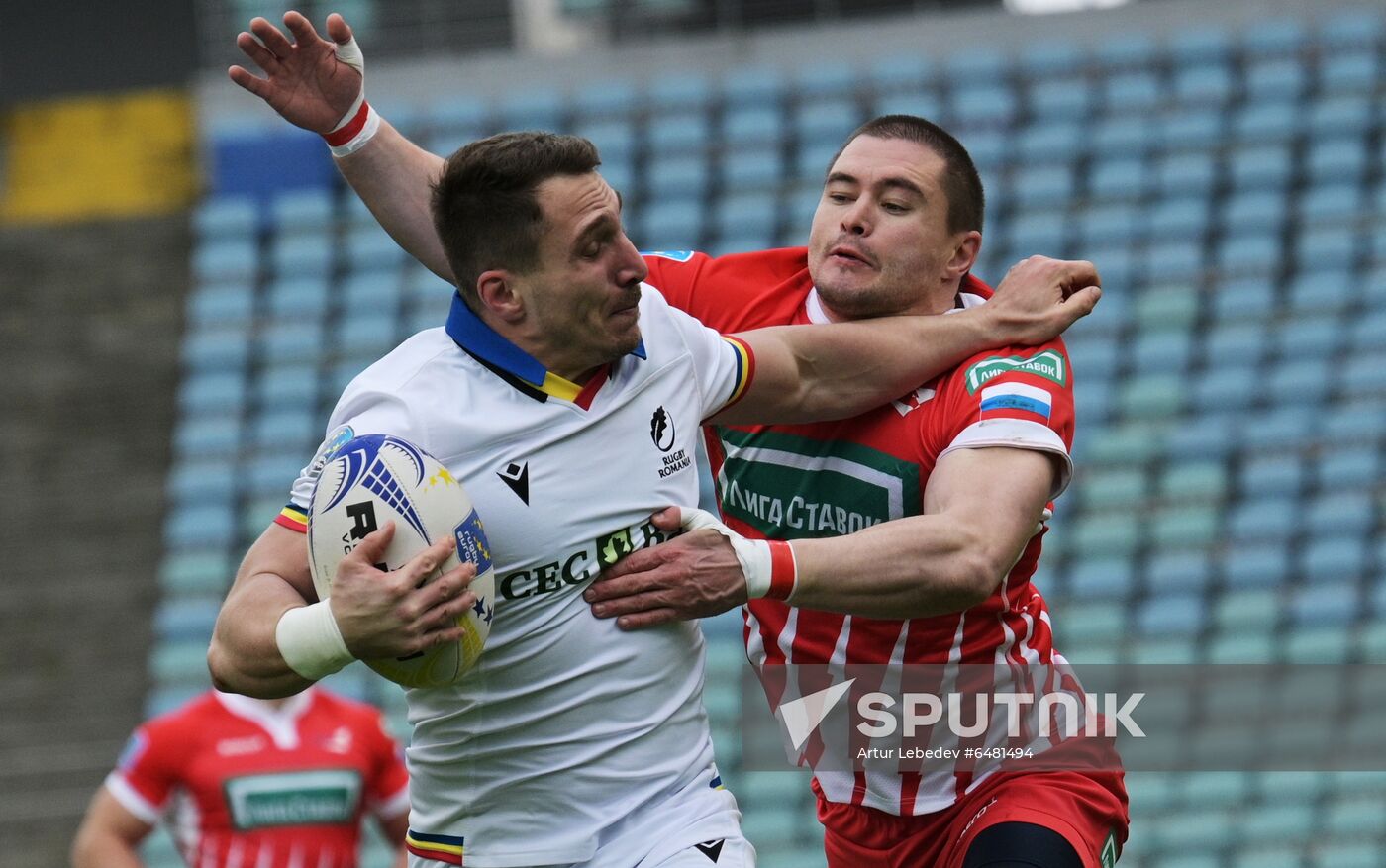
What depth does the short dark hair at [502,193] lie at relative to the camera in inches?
150

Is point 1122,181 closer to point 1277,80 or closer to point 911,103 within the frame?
point 1277,80

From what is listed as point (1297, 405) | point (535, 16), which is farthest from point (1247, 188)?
point (535, 16)

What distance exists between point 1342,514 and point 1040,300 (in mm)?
8180

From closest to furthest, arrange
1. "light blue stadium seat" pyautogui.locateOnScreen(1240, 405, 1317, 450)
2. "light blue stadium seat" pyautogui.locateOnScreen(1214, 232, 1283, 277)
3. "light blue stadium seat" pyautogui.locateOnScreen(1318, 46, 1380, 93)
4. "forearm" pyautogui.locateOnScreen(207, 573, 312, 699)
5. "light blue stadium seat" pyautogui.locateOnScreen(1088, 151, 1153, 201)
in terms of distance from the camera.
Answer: "forearm" pyautogui.locateOnScreen(207, 573, 312, 699)
"light blue stadium seat" pyautogui.locateOnScreen(1240, 405, 1317, 450)
"light blue stadium seat" pyautogui.locateOnScreen(1214, 232, 1283, 277)
"light blue stadium seat" pyautogui.locateOnScreen(1088, 151, 1153, 201)
"light blue stadium seat" pyautogui.locateOnScreen(1318, 46, 1380, 93)

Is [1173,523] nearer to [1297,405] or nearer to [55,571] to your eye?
[1297,405]

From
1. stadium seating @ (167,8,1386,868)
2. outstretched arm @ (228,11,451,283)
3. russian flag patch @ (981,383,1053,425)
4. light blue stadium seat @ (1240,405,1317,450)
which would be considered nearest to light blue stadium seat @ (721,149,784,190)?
stadium seating @ (167,8,1386,868)

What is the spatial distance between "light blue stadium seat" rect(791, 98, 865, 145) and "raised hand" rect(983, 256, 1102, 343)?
10.5m

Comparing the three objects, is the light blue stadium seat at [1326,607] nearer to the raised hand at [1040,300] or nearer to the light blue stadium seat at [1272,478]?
the light blue stadium seat at [1272,478]

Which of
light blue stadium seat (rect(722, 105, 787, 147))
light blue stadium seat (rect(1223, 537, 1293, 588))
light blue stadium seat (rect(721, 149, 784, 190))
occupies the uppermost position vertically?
light blue stadium seat (rect(722, 105, 787, 147))

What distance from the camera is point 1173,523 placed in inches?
486

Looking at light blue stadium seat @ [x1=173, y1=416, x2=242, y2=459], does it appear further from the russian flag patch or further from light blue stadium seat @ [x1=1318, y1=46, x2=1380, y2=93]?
the russian flag patch

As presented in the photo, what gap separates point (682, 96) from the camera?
16.2m

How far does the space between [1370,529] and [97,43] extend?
12683 mm

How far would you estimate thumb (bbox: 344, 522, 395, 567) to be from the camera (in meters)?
3.39
